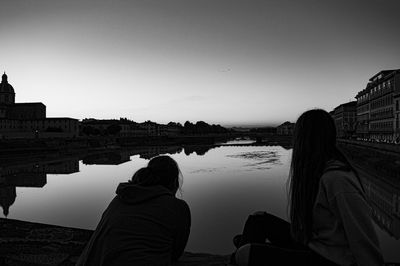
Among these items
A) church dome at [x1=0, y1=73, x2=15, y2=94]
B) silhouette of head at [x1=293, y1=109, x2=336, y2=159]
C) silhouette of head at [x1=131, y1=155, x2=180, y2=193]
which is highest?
church dome at [x1=0, y1=73, x2=15, y2=94]

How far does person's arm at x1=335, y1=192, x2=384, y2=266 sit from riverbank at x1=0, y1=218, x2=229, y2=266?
117 inches

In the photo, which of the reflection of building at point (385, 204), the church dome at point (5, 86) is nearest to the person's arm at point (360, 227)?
the reflection of building at point (385, 204)

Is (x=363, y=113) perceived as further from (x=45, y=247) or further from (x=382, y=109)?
(x=45, y=247)

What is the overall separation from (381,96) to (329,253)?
5445cm

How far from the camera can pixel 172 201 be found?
7.22 ft

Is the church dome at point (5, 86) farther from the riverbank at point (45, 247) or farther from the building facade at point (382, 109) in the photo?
the riverbank at point (45, 247)

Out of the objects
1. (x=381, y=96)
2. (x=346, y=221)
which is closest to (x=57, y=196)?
(x=346, y=221)

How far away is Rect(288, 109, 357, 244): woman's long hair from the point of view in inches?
68.7

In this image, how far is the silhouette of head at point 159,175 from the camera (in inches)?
88.5

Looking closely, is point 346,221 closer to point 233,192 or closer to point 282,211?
point 282,211

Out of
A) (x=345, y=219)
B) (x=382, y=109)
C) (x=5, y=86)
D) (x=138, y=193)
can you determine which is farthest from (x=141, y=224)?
(x=5, y=86)

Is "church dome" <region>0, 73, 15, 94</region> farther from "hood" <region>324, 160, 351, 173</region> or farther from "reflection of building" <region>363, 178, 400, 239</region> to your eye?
"hood" <region>324, 160, 351, 173</region>

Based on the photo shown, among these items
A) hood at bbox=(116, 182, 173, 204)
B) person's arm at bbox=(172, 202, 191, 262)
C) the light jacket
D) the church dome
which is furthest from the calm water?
the church dome

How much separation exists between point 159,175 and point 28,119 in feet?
287
